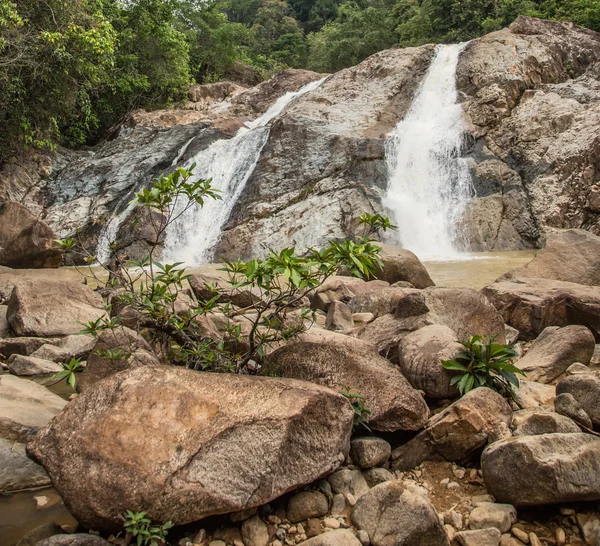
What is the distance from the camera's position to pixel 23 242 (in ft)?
31.4

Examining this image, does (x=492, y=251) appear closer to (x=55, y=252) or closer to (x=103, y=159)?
(x=55, y=252)

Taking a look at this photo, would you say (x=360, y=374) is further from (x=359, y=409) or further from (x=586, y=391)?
(x=586, y=391)

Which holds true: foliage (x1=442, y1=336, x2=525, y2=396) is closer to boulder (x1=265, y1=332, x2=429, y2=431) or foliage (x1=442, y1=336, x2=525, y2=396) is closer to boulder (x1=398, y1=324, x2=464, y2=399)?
boulder (x1=398, y1=324, x2=464, y2=399)

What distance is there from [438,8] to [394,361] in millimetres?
25946

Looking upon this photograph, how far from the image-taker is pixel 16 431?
3.08 meters

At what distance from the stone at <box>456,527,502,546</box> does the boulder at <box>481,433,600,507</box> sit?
0.23 m

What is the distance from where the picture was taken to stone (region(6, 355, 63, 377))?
4.62 metres

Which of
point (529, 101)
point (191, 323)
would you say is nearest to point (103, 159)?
point (529, 101)

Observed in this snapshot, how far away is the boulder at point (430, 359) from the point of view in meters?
3.49

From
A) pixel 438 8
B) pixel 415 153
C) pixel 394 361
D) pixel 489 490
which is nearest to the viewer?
pixel 489 490

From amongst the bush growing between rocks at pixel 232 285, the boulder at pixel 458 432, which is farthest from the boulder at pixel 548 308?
the bush growing between rocks at pixel 232 285

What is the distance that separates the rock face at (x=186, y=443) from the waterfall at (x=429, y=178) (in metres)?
10.4

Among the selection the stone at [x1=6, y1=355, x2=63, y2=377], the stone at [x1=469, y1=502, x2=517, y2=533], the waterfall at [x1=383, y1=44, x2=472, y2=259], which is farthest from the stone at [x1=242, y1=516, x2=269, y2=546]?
the waterfall at [x1=383, y1=44, x2=472, y2=259]

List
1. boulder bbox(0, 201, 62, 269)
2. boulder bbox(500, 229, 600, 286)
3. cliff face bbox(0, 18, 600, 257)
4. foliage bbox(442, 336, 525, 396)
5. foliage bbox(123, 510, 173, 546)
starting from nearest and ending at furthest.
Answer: foliage bbox(123, 510, 173, 546)
foliage bbox(442, 336, 525, 396)
boulder bbox(500, 229, 600, 286)
boulder bbox(0, 201, 62, 269)
cliff face bbox(0, 18, 600, 257)
